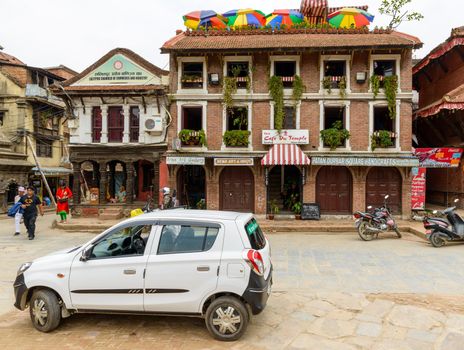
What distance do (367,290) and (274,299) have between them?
6.76 ft

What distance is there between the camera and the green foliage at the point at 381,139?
1672cm

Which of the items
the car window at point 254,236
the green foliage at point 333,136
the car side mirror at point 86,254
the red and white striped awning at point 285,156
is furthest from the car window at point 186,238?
the green foliage at point 333,136

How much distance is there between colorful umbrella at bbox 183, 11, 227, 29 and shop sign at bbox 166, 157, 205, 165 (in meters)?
8.83

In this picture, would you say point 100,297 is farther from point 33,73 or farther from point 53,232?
point 33,73

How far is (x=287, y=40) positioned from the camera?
17.5 meters

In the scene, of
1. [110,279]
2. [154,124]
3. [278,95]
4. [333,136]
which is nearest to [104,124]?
[154,124]

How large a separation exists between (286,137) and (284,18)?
29.0 ft

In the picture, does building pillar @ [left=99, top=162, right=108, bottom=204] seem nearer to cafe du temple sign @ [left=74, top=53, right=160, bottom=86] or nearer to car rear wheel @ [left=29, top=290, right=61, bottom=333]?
Result: cafe du temple sign @ [left=74, top=53, right=160, bottom=86]

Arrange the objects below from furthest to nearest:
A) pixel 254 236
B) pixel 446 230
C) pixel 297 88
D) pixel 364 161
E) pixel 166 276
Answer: pixel 297 88 < pixel 364 161 < pixel 446 230 < pixel 254 236 < pixel 166 276

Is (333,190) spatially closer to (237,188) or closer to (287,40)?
(237,188)

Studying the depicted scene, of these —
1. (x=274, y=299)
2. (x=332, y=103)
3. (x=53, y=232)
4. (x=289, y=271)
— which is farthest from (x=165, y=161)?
(x=274, y=299)

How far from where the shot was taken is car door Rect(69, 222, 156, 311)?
15.6 feet

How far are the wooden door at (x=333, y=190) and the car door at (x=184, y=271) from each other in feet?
44.6

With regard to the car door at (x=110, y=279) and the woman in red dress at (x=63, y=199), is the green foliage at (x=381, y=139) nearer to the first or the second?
the car door at (x=110, y=279)
